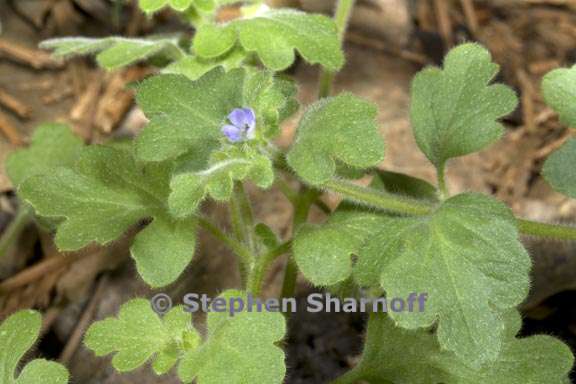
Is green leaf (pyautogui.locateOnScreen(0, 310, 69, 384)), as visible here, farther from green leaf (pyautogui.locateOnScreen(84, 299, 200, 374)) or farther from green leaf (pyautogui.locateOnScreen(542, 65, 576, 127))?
green leaf (pyautogui.locateOnScreen(542, 65, 576, 127))

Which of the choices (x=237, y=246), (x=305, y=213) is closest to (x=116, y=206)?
(x=237, y=246)

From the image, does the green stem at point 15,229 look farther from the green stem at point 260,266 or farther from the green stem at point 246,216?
the green stem at point 260,266

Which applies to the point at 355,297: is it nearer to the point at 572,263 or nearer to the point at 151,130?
the point at 151,130

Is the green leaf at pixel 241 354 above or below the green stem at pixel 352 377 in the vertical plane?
above

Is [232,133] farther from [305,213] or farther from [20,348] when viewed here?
[20,348]

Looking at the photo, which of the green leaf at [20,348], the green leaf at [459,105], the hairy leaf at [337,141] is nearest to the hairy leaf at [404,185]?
the green leaf at [459,105]

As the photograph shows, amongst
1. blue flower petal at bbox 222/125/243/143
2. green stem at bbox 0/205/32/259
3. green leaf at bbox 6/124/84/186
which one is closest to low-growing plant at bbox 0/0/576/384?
blue flower petal at bbox 222/125/243/143

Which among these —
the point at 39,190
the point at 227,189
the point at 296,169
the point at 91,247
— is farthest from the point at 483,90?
the point at 91,247
